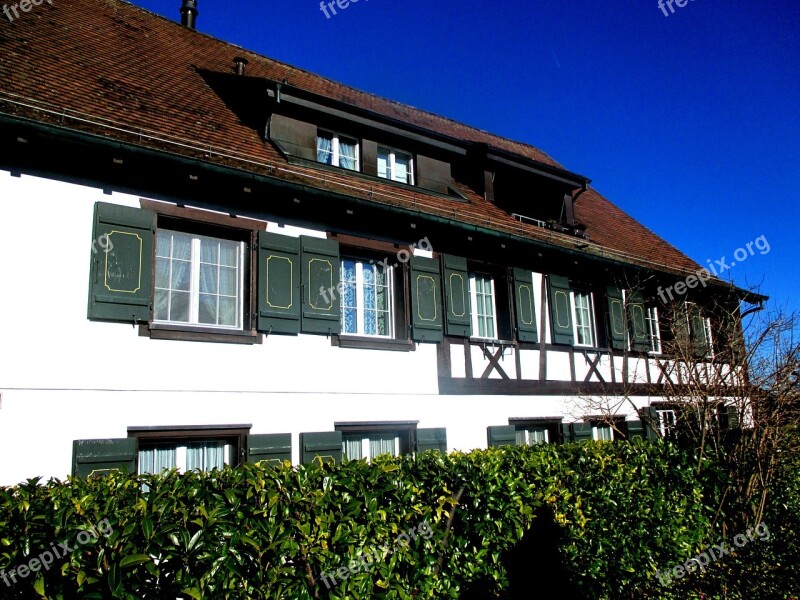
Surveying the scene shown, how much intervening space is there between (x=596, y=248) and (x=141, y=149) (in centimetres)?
906

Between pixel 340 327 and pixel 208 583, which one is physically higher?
pixel 340 327

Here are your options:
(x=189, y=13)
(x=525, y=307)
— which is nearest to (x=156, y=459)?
(x=525, y=307)

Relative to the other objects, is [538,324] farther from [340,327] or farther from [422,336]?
[340,327]

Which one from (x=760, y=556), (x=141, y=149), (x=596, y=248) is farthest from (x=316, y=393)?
(x=596, y=248)

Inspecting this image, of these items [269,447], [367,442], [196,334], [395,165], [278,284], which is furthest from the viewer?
[395,165]

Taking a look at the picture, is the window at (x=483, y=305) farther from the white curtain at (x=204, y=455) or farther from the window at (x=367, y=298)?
the white curtain at (x=204, y=455)

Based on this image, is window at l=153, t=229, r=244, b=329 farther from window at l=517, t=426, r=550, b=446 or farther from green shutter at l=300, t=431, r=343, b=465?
window at l=517, t=426, r=550, b=446

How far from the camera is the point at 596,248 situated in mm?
13016

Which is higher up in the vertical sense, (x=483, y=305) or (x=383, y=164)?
(x=383, y=164)

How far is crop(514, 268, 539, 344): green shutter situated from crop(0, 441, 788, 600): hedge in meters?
3.57

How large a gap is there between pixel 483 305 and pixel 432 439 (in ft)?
8.77


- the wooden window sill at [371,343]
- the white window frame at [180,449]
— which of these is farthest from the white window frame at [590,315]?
the white window frame at [180,449]

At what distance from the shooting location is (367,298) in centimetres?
955

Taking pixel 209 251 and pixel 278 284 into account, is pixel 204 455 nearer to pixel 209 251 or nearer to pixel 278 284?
pixel 278 284
